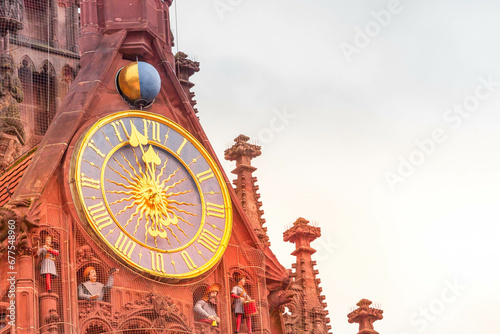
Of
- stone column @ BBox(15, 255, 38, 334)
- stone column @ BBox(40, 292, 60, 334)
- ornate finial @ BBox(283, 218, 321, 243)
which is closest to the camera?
stone column @ BBox(15, 255, 38, 334)

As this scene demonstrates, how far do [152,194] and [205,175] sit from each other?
1504 mm

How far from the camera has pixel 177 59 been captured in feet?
139

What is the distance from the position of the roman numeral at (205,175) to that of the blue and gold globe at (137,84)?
163cm

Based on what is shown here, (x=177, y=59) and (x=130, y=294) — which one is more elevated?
(x=177, y=59)

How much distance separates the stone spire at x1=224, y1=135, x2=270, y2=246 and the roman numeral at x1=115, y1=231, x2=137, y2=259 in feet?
13.7

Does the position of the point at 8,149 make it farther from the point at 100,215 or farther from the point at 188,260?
the point at 188,260

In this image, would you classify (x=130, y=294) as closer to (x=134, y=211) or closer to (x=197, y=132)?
(x=134, y=211)

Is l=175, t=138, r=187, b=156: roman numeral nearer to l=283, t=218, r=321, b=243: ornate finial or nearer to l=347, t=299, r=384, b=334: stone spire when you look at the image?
l=283, t=218, r=321, b=243: ornate finial

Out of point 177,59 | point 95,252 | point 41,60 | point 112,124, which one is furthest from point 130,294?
Answer: point 41,60

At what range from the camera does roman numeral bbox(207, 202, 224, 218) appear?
38.6m

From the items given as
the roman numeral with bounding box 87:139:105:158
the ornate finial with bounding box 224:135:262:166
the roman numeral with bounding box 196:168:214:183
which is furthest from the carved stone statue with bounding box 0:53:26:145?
the ornate finial with bounding box 224:135:262:166

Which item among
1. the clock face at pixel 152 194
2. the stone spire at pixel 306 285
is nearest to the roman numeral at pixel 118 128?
the clock face at pixel 152 194

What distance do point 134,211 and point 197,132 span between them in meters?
2.68

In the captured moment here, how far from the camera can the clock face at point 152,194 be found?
36.9m
